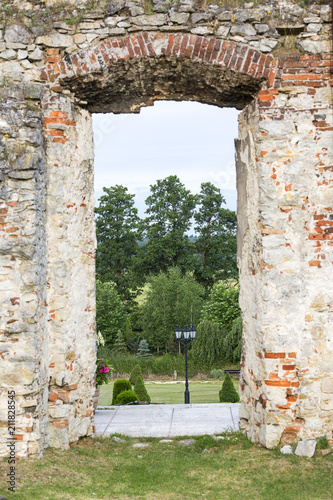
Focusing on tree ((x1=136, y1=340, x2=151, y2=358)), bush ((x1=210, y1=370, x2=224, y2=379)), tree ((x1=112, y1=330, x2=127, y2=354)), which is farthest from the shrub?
tree ((x1=112, y1=330, x2=127, y2=354))

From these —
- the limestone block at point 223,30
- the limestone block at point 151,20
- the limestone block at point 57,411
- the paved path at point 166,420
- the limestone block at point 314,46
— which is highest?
the limestone block at point 151,20

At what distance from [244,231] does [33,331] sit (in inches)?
99.8

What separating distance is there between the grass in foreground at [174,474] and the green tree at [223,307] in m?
19.6

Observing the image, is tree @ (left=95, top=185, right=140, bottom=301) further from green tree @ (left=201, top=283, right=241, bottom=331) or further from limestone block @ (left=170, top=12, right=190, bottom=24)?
limestone block @ (left=170, top=12, right=190, bottom=24)

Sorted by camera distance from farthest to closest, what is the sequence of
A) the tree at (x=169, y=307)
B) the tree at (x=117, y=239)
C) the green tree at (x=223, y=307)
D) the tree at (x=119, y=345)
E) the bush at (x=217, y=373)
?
the tree at (x=117, y=239) < the tree at (x=169, y=307) < the tree at (x=119, y=345) < the green tree at (x=223, y=307) < the bush at (x=217, y=373)

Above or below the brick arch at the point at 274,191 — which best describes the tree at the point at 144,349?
below

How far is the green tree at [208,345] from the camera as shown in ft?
77.2

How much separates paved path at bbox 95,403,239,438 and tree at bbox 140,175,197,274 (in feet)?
76.7

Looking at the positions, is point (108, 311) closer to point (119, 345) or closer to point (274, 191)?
point (119, 345)

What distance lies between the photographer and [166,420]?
6.75 metres

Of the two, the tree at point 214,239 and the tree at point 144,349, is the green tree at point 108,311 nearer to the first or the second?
the tree at point 144,349

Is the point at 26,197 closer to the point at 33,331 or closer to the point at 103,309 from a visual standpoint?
the point at 33,331

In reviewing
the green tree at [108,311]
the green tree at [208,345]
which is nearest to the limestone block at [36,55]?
the green tree at [208,345]

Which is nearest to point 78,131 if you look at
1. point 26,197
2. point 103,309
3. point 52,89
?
point 52,89
